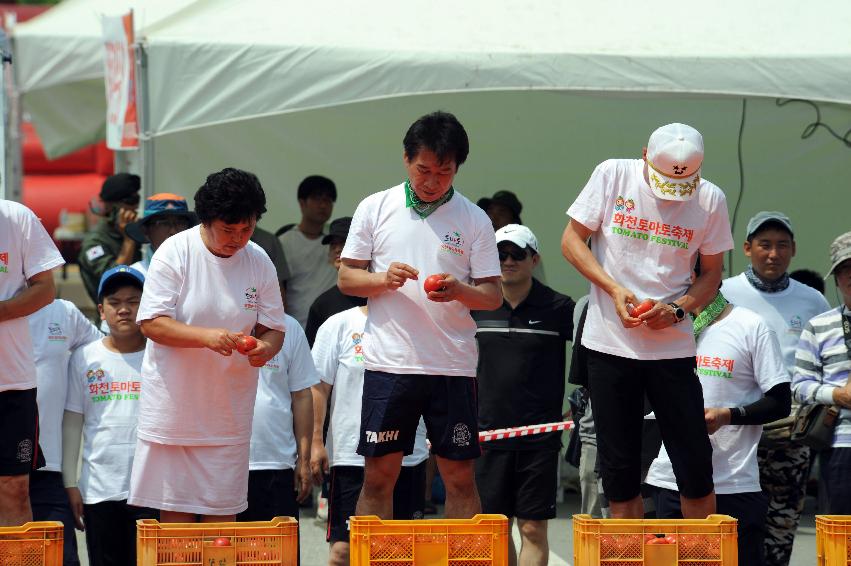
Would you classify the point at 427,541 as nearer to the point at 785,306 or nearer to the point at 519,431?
the point at 519,431

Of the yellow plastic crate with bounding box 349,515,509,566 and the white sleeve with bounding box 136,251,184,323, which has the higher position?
the white sleeve with bounding box 136,251,184,323

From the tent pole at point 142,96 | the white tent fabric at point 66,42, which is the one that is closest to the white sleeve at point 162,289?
the tent pole at point 142,96

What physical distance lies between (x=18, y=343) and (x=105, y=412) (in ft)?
2.54

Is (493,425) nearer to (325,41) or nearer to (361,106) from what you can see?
(325,41)

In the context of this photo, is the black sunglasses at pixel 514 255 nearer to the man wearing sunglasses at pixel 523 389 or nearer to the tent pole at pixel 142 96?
the man wearing sunglasses at pixel 523 389

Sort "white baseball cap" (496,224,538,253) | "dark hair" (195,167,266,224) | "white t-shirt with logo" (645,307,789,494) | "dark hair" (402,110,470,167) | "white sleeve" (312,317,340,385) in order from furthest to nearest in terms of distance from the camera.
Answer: "white baseball cap" (496,224,538,253)
"white sleeve" (312,317,340,385)
"white t-shirt with logo" (645,307,789,494)
"dark hair" (402,110,470,167)
"dark hair" (195,167,266,224)

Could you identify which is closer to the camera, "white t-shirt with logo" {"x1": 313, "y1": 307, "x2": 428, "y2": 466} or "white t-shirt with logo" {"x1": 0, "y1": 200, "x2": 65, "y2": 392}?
"white t-shirt with logo" {"x1": 0, "y1": 200, "x2": 65, "y2": 392}

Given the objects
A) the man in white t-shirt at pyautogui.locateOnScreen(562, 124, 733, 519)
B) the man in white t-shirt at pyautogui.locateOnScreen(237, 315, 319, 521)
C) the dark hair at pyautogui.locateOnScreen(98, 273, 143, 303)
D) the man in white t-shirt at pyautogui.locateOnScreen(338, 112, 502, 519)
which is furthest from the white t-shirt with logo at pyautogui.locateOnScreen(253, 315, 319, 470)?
the man in white t-shirt at pyautogui.locateOnScreen(562, 124, 733, 519)

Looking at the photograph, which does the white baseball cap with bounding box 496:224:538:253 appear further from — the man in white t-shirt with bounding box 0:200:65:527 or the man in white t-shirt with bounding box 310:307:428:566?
the man in white t-shirt with bounding box 0:200:65:527

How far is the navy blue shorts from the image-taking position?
197 inches

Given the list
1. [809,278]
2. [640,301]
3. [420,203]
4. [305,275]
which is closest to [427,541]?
[640,301]

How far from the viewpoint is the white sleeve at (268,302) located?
4.94 metres

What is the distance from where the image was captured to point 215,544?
401cm

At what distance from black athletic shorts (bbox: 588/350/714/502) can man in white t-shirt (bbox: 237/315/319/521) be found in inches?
58.1
